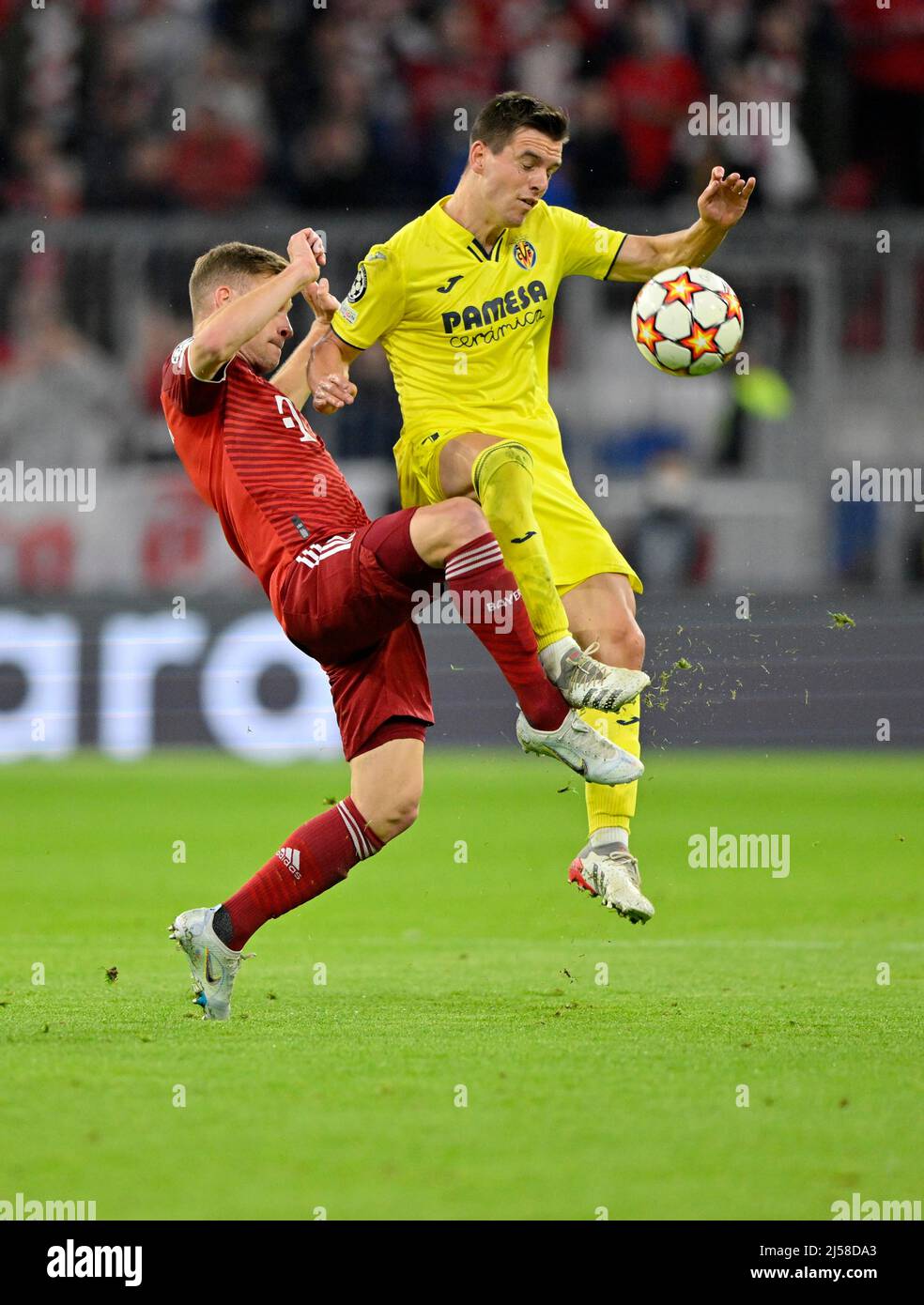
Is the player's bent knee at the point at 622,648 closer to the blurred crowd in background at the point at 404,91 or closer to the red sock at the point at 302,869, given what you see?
the red sock at the point at 302,869

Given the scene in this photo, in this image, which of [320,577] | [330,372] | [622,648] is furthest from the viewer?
[622,648]

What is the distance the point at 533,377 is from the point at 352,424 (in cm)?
629

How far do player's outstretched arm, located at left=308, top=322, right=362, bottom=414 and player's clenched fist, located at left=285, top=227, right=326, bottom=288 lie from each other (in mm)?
318

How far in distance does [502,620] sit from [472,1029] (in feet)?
3.76

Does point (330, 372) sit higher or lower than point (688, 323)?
lower

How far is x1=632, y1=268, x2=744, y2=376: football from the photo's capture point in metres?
6.25

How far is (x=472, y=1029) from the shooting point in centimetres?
546

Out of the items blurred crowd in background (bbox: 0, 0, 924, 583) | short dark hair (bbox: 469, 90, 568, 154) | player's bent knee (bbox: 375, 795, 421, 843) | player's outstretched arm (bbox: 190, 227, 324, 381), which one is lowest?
player's bent knee (bbox: 375, 795, 421, 843)

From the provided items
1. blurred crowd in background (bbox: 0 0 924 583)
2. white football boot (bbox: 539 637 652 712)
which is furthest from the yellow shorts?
blurred crowd in background (bbox: 0 0 924 583)

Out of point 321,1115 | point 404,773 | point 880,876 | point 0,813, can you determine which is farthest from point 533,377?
point 0,813

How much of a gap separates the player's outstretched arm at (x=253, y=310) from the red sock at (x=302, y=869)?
4.52 feet

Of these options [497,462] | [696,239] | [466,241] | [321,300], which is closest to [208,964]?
[497,462]

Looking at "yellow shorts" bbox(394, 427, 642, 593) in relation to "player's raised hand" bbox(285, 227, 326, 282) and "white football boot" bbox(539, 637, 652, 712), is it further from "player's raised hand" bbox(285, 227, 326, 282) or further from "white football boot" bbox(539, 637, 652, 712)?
"player's raised hand" bbox(285, 227, 326, 282)

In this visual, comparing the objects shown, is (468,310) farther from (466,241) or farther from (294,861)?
(294,861)
